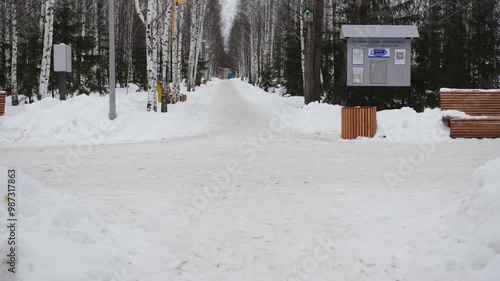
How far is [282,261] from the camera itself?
412cm

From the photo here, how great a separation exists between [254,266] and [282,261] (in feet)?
0.90

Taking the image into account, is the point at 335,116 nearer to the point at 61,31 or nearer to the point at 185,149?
the point at 185,149

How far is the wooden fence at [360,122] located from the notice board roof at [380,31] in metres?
3.13

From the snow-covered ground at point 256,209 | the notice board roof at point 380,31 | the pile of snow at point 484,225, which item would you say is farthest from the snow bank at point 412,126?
the pile of snow at point 484,225

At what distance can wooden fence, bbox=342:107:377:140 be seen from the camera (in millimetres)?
12453

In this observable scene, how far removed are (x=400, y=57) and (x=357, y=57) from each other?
139cm

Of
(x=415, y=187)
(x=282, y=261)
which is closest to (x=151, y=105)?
(x=415, y=187)

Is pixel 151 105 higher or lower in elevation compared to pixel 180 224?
higher

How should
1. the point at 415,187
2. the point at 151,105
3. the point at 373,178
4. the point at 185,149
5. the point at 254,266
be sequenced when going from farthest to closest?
the point at 151,105 < the point at 185,149 < the point at 373,178 < the point at 415,187 < the point at 254,266

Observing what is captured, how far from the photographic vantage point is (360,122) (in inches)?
490

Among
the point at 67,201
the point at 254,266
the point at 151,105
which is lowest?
the point at 254,266

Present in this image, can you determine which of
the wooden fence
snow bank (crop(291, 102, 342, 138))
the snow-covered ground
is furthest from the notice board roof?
the snow-covered ground

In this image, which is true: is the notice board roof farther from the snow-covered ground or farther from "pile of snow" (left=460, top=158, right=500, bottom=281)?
"pile of snow" (left=460, top=158, right=500, bottom=281)

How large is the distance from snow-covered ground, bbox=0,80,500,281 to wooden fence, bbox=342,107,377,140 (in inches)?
26.6
